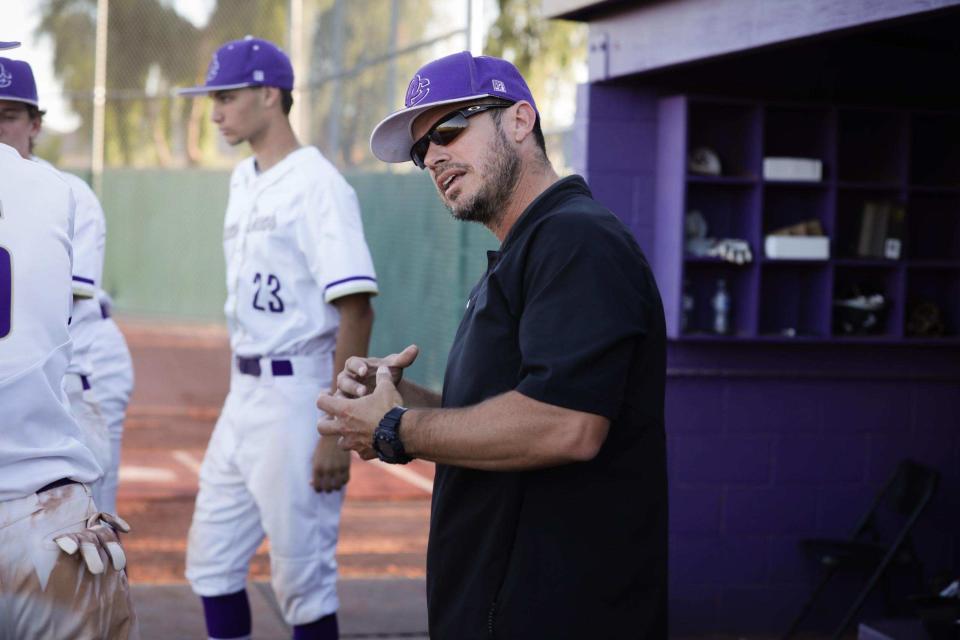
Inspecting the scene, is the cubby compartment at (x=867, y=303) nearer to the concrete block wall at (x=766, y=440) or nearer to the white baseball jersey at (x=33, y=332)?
the concrete block wall at (x=766, y=440)

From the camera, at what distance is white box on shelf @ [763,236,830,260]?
5762 millimetres

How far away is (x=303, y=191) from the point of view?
15.2 ft

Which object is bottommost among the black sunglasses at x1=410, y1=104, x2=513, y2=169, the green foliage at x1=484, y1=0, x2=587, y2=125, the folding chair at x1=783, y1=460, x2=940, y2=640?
the folding chair at x1=783, y1=460, x2=940, y2=640

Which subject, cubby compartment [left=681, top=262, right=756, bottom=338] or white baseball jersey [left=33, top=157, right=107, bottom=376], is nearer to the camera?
white baseball jersey [left=33, top=157, right=107, bottom=376]

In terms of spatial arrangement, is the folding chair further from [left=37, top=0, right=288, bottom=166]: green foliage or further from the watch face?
[left=37, top=0, right=288, bottom=166]: green foliage

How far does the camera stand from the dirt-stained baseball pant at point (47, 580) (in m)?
2.50

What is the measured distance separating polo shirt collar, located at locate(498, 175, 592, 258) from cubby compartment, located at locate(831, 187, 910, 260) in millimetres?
3487

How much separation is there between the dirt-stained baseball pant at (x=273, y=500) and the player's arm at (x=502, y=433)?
1964mm

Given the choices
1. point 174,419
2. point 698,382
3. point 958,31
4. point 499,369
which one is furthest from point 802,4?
point 174,419

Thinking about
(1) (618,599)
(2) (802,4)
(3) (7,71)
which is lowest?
(1) (618,599)

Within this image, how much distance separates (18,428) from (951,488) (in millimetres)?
4698

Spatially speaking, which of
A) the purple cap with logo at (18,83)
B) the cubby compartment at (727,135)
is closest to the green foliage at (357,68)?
the cubby compartment at (727,135)

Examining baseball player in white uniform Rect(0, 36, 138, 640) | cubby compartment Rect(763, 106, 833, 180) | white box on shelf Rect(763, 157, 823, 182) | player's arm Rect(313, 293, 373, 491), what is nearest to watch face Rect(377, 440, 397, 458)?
baseball player in white uniform Rect(0, 36, 138, 640)

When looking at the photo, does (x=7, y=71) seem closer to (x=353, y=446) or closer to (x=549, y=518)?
(x=353, y=446)
